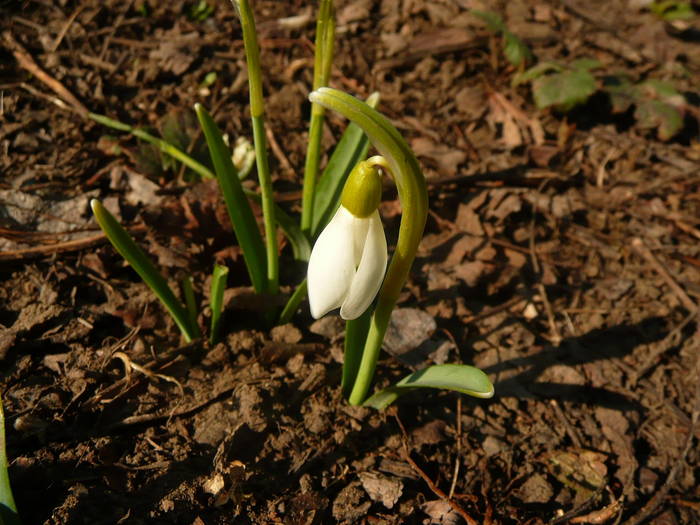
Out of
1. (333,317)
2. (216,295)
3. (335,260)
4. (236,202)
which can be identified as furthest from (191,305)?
(335,260)

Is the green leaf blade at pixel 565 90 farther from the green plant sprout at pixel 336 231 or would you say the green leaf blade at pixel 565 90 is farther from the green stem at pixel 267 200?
the green stem at pixel 267 200

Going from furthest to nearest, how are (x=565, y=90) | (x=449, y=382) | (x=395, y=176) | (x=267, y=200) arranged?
(x=565, y=90)
(x=267, y=200)
(x=449, y=382)
(x=395, y=176)

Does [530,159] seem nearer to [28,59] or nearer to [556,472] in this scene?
[556,472]

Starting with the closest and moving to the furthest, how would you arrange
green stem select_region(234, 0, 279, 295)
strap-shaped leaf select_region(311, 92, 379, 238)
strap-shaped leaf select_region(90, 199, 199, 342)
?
green stem select_region(234, 0, 279, 295) < strap-shaped leaf select_region(90, 199, 199, 342) < strap-shaped leaf select_region(311, 92, 379, 238)

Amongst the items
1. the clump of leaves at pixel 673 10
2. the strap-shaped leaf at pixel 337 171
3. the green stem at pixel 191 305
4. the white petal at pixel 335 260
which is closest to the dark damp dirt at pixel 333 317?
the green stem at pixel 191 305

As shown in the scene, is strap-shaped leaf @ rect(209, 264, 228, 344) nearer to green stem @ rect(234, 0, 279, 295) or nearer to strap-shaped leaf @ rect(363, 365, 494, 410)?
green stem @ rect(234, 0, 279, 295)

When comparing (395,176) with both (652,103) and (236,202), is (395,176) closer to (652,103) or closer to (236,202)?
(236,202)

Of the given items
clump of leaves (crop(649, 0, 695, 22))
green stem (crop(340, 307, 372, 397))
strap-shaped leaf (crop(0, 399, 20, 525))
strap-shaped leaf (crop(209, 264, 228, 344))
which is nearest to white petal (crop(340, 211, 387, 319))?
green stem (crop(340, 307, 372, 397))
